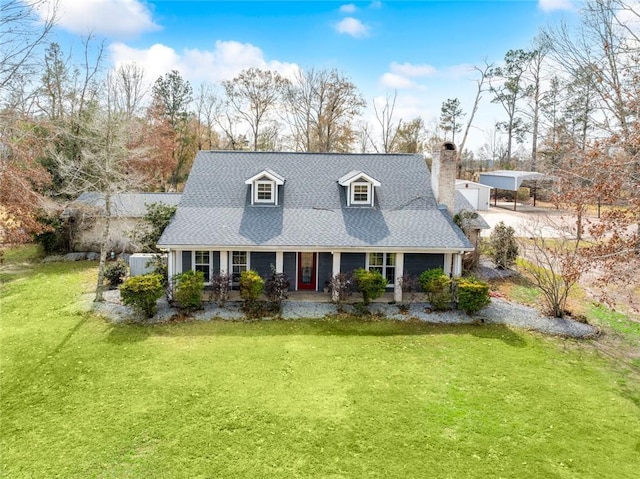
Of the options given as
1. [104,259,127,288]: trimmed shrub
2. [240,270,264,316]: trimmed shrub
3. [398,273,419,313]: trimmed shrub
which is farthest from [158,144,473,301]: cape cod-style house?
[104,259,127,288]: trimmed shrub

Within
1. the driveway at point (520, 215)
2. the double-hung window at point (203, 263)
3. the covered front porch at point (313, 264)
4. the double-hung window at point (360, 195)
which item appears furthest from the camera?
the driveway at point (520, 215)

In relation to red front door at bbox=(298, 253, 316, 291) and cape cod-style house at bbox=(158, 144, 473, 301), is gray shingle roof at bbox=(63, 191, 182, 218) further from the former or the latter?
red front door at bbox=(298, 253, 316, 291)

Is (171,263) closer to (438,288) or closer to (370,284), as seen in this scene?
(370,284)

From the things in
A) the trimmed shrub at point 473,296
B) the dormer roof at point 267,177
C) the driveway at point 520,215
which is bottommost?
the trimmed shrub at point 473,296

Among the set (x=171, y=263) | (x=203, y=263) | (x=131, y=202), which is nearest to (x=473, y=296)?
(x=203, y=263)

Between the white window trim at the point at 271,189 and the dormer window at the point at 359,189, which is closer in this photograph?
the white window trim at the point at 271,189

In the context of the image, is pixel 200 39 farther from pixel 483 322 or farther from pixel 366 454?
pixel 366 454

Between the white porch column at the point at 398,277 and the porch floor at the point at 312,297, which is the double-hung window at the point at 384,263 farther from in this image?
the porch floor at the point at 312,297

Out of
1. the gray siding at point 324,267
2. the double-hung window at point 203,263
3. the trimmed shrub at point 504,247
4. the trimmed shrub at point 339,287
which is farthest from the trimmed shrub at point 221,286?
the trimmed shrub at point 504,247

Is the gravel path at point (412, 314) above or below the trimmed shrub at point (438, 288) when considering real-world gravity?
below
